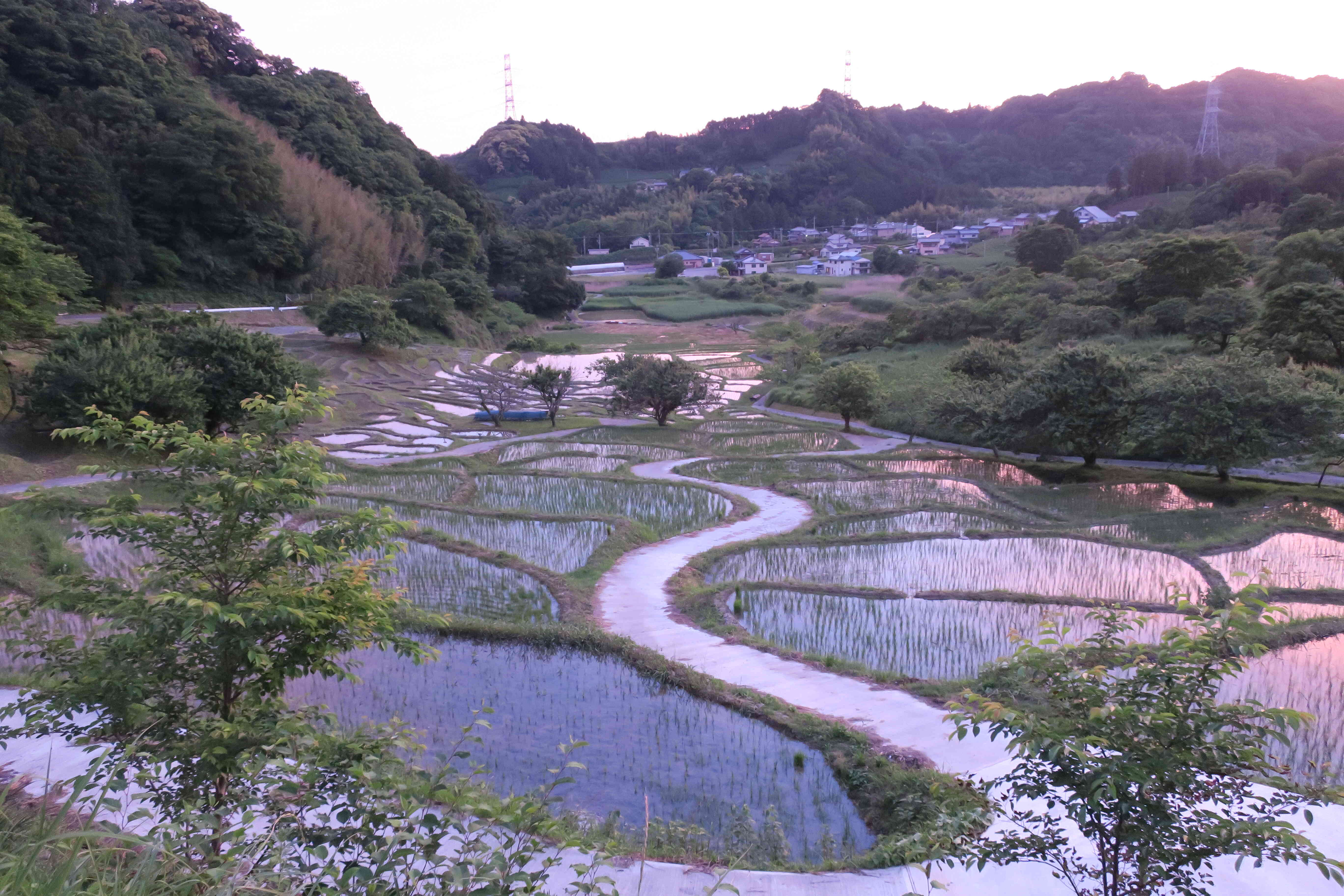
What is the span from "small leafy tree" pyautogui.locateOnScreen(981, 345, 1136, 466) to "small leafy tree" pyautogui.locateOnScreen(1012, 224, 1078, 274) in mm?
30640

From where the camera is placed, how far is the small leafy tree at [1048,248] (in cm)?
4656

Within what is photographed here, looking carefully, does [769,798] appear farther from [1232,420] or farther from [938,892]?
[1232,420]

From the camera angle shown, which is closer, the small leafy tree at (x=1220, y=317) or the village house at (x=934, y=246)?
the small leafy tree at (x=1220, y=317)

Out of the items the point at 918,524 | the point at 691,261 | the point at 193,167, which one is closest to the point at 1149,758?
the point at 918,524

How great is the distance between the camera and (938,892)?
4.72m

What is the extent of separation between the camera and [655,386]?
25750 mm

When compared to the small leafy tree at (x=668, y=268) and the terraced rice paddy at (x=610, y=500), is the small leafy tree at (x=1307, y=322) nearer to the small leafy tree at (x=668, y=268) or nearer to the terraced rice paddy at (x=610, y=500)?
the terraced rice paddy at (x=610, y=500)

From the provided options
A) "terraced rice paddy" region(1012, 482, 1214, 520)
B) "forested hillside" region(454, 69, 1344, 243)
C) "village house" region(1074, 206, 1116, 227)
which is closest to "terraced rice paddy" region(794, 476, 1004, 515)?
"terraced rice paddy" region(1012, 482, 1214, 520)

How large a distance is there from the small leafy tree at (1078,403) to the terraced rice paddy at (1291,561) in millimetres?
5254

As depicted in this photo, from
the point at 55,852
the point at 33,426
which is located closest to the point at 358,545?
the point at 55,852

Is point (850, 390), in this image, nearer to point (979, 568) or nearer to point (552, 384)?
point (552, 384)

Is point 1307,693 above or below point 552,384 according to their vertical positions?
below

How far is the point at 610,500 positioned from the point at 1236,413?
12.9 metres

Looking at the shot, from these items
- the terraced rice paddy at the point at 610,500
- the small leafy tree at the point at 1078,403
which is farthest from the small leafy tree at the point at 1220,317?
the terraced rice paddy at the point at 610,500
